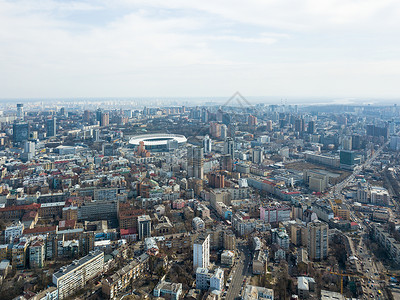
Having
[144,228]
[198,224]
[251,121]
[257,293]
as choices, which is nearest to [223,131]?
[251,121]

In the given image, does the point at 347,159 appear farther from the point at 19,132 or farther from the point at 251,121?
the point at 19,132

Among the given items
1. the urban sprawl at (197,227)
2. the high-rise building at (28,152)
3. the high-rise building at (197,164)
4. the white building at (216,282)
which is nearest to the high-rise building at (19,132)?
the high-rise building at (28,152)

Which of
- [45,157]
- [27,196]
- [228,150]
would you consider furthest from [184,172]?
[45,157]

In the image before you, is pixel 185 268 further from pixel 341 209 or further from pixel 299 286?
pixel 341 209

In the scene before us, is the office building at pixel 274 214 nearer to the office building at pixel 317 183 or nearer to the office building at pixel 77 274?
the office building at pixel 317 183

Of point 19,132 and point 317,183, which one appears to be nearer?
point 317,183
